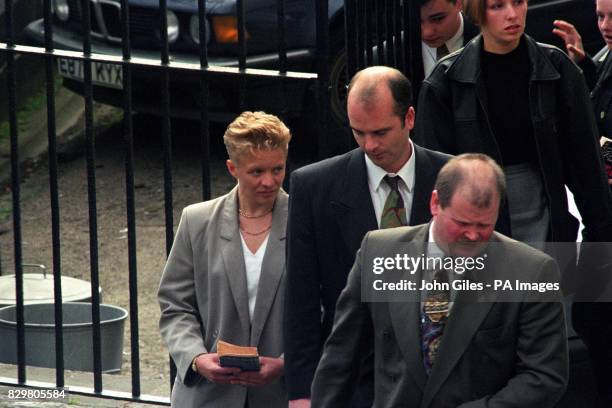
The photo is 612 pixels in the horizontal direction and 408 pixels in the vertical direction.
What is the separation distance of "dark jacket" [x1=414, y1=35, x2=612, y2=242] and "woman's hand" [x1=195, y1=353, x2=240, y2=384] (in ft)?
3.07

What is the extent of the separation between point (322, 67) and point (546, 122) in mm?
804

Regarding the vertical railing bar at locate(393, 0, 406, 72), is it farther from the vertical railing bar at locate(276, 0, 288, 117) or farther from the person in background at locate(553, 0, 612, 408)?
the person in background at locate(553, 0, 612, 408)

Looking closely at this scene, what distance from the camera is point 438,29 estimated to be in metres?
5.79

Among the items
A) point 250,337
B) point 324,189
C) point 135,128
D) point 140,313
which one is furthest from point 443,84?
point 135,128

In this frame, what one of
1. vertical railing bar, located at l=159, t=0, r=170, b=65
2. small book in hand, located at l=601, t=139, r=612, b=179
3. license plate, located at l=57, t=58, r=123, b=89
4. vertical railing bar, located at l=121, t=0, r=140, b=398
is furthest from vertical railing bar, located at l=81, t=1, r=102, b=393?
license plate, located at l=57, t=58, r=123, b=89

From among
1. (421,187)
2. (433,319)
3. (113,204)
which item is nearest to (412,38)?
(421,187)

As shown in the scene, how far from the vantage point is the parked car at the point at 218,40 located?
878 centimetres

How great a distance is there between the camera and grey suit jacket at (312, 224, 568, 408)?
4.04 metres

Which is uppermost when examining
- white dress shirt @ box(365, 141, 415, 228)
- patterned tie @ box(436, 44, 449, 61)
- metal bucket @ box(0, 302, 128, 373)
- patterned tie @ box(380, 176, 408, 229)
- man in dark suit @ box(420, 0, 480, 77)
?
man in dark suit @ box(420, 0, 480, 77)

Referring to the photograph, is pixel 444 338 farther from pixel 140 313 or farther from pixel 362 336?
pixel 140 313

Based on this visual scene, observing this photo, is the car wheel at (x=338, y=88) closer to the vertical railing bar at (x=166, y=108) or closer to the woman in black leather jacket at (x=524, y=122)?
the vertical railing bar at (x=166, y=108)

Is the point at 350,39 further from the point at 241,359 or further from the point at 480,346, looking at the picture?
the point at 480,346

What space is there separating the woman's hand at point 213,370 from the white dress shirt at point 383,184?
2.38 ft

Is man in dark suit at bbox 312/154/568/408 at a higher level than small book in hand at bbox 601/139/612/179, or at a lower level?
lower
